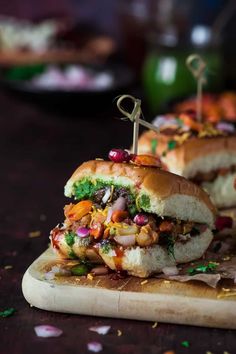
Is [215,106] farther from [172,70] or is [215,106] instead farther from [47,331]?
[47,331]

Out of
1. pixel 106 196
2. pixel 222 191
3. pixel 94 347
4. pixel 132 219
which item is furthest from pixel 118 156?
pixel 222 191

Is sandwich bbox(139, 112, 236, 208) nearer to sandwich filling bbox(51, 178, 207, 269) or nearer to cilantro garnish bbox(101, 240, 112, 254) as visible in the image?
sandwich filling bbox(51, 178, 207, 269)

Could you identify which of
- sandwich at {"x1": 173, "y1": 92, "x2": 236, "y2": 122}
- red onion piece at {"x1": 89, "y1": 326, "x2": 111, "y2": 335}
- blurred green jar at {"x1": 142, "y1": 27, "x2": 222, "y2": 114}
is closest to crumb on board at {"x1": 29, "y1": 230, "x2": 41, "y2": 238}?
red onion piece at {"x1": 89, "y1": 326, "x2": 111, "y2": 335}

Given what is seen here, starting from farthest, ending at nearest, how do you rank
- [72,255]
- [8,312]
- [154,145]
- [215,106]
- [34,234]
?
1. [215,106]
2. [154,145]
3. [34,234]
4. [72,255]
5. [8,312]

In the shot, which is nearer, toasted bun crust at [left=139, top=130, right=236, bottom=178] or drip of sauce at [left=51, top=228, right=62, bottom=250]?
drip of sauce at [left=51, top=228, right=62, bottom=250]

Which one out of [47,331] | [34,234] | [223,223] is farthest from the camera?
[34,234]

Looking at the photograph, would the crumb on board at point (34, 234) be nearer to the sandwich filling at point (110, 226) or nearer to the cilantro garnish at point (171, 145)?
the sandwich filling at point (110, 226)

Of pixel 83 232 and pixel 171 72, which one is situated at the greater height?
pixel 171 72

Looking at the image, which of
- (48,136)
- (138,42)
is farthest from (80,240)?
(138,42)
